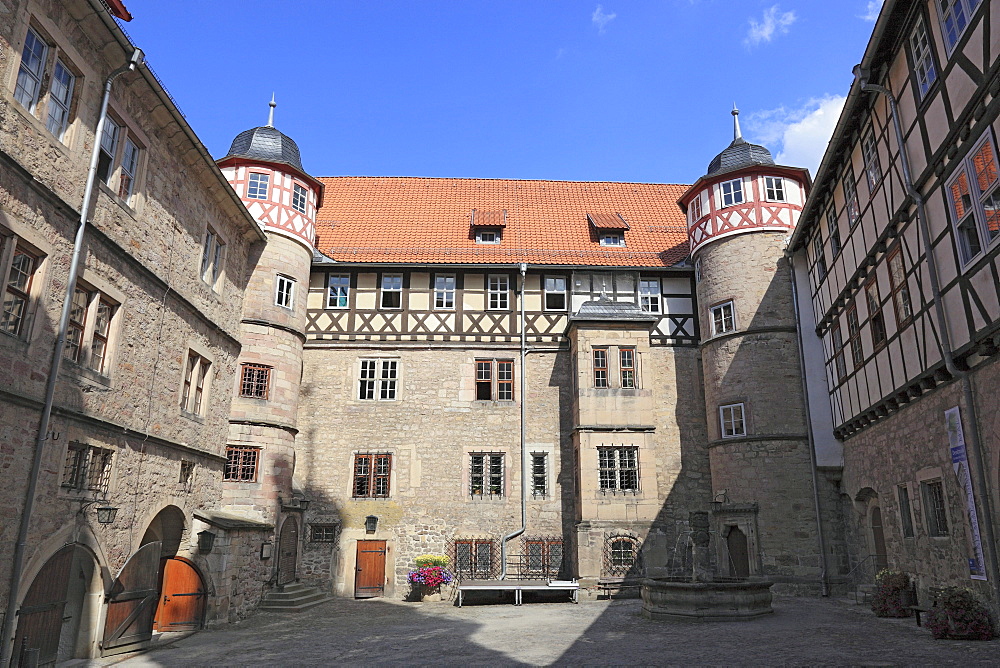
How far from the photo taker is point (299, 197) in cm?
1994

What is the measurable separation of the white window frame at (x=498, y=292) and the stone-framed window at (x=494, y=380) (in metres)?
1.68

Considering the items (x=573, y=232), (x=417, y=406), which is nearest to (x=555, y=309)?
(x=573, y=232)

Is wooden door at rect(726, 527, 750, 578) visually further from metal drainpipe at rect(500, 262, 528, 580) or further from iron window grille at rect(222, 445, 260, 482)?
Result: iron window grille at rect(222, 445, 260, 482)

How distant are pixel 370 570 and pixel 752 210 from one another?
14.4m

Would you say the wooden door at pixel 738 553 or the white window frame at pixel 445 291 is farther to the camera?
the white window frame at pixel 445 291

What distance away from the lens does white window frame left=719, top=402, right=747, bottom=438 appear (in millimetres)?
18766

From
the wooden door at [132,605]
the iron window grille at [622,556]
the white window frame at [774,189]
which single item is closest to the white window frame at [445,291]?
the iron window grille at [622,556]

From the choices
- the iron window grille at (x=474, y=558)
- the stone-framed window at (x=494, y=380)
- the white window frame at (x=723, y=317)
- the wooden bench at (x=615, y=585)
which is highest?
the white window frame at (x=723, y=317)

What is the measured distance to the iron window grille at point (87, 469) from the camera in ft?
33.6

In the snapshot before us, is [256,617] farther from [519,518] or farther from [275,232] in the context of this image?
[275,232]

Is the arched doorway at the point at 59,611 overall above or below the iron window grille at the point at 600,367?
below

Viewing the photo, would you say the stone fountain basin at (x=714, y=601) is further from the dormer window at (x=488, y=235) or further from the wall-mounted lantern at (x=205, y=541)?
the dormer window at (x=488, y=235)

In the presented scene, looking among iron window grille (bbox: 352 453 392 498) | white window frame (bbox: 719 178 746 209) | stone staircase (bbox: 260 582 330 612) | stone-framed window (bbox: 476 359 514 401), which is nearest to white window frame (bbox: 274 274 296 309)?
iron window grille (bbox: 352 453 392 498)

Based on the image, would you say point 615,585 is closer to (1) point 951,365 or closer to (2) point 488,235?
(1) point 951,365
